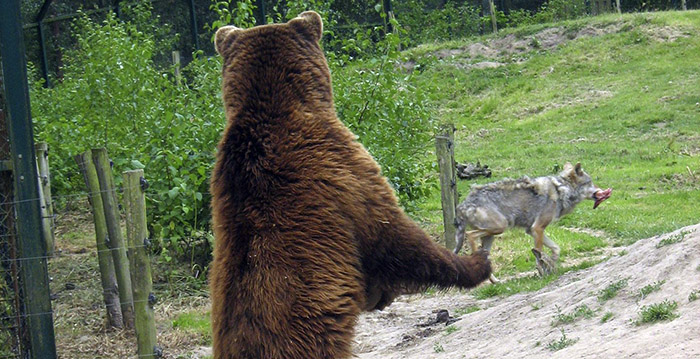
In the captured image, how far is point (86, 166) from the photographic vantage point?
802cm

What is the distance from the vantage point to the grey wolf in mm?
9961

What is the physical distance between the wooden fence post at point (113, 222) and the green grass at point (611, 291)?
4.17 metres

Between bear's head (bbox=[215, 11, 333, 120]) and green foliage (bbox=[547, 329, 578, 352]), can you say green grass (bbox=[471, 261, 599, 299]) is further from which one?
bear's head (bbox=[215, 11, 333, 120])

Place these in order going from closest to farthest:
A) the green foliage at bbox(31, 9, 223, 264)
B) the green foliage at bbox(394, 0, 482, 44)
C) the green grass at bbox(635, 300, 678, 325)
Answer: the green grass at bbox(635, 300, 678, 325), the green foliage at bbox(31, 9, 223, 264), the green foliage at bbox(394, 0, 482, 44)

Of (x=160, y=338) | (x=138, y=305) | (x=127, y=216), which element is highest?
(x=127, y=216)

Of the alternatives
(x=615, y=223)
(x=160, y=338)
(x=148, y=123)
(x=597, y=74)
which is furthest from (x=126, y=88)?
(x=597, y=74)

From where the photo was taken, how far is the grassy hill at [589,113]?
12055 mm

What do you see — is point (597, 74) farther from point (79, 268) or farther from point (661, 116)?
point (79, 268)

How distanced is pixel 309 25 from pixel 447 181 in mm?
5609

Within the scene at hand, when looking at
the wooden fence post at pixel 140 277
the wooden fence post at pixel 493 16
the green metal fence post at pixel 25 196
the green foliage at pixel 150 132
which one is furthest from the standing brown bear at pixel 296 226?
the wooden fence post at pixel 493 16

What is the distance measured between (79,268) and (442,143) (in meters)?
4.63

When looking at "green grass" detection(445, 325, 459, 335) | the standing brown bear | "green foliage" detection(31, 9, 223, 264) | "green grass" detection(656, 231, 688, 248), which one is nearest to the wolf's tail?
"green grass" detection(445, 325, 459, 335)

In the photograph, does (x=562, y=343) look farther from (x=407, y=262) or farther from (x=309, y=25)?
(x=309, y=25)

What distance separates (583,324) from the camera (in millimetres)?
6000
